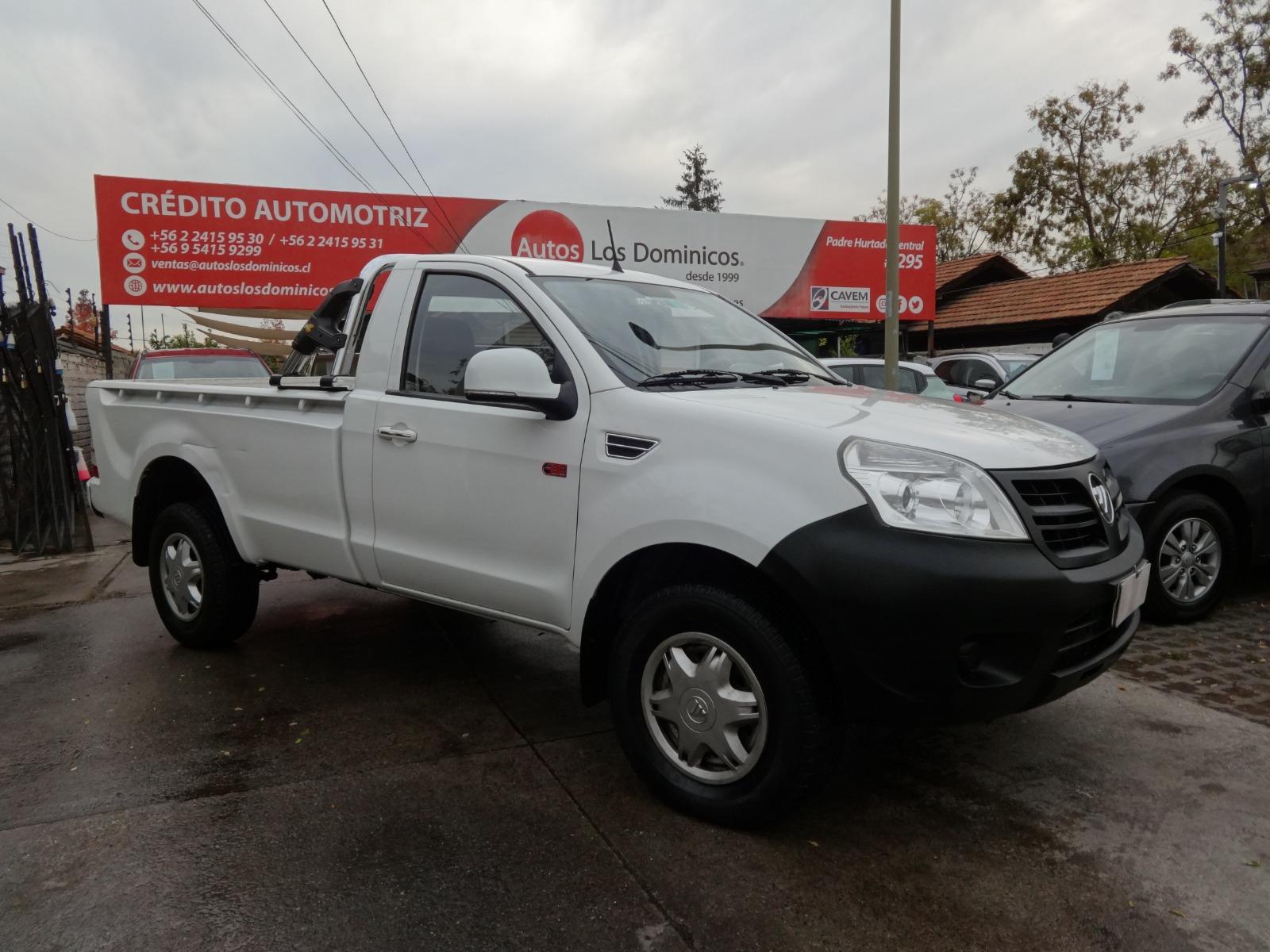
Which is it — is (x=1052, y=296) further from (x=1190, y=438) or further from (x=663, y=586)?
(x=663, y=586)

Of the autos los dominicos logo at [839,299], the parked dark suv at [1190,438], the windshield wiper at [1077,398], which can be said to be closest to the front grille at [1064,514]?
the parked dark suv at [1190,438]

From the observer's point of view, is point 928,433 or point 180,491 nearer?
point 928,433

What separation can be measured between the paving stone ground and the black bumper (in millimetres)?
1970

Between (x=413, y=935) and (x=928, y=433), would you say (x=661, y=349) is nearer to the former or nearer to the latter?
(x=928, y=433)

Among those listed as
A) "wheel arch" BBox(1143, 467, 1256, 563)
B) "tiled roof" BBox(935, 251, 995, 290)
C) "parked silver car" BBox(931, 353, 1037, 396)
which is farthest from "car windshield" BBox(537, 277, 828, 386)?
"tiled roof" BBox(935, 251, 995, 290)

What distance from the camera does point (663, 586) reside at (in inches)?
117

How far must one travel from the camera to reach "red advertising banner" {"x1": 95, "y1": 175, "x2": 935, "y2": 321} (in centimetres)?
1352

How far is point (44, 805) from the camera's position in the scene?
10.3ft

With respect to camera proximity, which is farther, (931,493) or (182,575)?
(182,575)

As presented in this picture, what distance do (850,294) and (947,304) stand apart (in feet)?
36.1

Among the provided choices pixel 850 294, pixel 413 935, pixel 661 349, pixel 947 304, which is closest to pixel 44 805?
pixel 413 935

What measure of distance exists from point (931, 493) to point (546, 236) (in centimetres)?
1359

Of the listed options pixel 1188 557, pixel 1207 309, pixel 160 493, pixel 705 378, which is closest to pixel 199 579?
pixel 160 493

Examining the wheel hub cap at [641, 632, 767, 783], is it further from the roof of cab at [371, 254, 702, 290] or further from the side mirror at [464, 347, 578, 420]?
the roof of cab at [371, 254, 702, 290]
